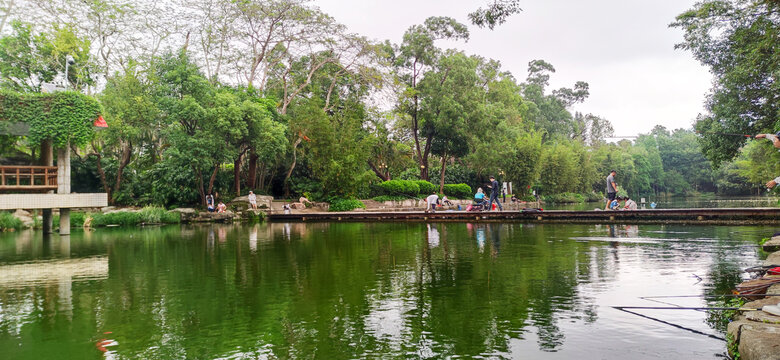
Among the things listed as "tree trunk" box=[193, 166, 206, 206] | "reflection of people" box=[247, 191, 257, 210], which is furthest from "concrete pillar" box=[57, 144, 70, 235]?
"reflection of people" box=[247, 191, 257, 210]

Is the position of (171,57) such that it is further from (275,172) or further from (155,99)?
(275,172)

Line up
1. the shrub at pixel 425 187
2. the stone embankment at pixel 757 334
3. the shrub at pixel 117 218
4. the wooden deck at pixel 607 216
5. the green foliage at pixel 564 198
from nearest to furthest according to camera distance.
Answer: the stone embankment at pixel 757 334 → the wooden deck at pixel 607 216 → the shrub at pixel 117 218 → the shrub at pixel 425 187 → the green foliage at pixel 564 198

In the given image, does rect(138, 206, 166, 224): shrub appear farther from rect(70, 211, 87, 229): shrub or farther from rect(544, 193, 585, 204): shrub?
rect(544, 193, 585, 204): shrub

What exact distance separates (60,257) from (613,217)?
18.5m

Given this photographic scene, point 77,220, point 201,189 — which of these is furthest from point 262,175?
point 77,220

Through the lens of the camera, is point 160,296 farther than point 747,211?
No

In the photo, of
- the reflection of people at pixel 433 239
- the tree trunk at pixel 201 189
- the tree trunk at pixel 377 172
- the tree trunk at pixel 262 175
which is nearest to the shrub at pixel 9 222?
the tree trunk at pixel 201 189

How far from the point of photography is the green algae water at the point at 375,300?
197 inches

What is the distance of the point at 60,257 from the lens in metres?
12.7

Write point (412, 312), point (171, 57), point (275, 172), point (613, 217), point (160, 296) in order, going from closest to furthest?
point (412, 312) → point (160, 296) → point (613, 217) → point (171, 57) → point (275, 172)

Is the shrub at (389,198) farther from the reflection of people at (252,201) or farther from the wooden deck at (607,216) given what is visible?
the reflection of people at (252,201)

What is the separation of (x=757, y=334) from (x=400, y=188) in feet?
106

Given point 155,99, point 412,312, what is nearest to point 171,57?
point 155,99

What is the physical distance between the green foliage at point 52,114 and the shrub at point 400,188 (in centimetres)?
2041
